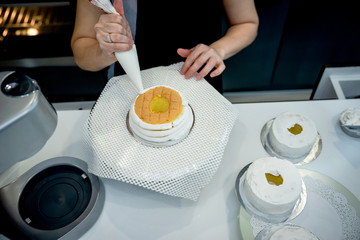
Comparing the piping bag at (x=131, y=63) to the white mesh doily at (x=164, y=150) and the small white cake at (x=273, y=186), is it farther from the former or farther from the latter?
the small white cake at (x=273, y=186)

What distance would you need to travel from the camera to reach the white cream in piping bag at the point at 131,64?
788 millimetres

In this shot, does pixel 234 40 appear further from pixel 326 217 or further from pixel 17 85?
pixel 17 85

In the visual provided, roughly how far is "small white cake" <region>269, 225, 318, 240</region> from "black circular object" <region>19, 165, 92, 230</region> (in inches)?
19.4

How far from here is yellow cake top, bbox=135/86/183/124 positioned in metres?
0.73

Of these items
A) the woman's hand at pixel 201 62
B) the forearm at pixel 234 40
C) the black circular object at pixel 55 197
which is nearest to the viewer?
the black circular object at pixel 55 197

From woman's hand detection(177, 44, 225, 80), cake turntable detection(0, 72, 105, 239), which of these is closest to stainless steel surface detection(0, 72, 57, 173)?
cake turntable detection(0, 72, 105, 239)

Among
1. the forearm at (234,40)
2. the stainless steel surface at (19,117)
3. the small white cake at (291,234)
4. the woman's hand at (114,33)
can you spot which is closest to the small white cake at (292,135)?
the small white cake at (291,234)

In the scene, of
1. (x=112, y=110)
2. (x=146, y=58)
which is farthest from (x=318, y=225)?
(x=146, y=58)

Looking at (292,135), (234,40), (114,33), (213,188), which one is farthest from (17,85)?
(234,40)

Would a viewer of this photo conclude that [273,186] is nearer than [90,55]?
Yes

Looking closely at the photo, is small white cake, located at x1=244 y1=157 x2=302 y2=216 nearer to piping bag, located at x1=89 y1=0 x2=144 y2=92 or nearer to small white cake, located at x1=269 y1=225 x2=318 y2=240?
small white cake, located at x1=269 y1=225 x2=318 y2=240

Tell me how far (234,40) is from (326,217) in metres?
0.71

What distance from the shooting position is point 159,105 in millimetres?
764

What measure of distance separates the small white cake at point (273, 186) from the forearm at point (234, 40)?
0.50m
